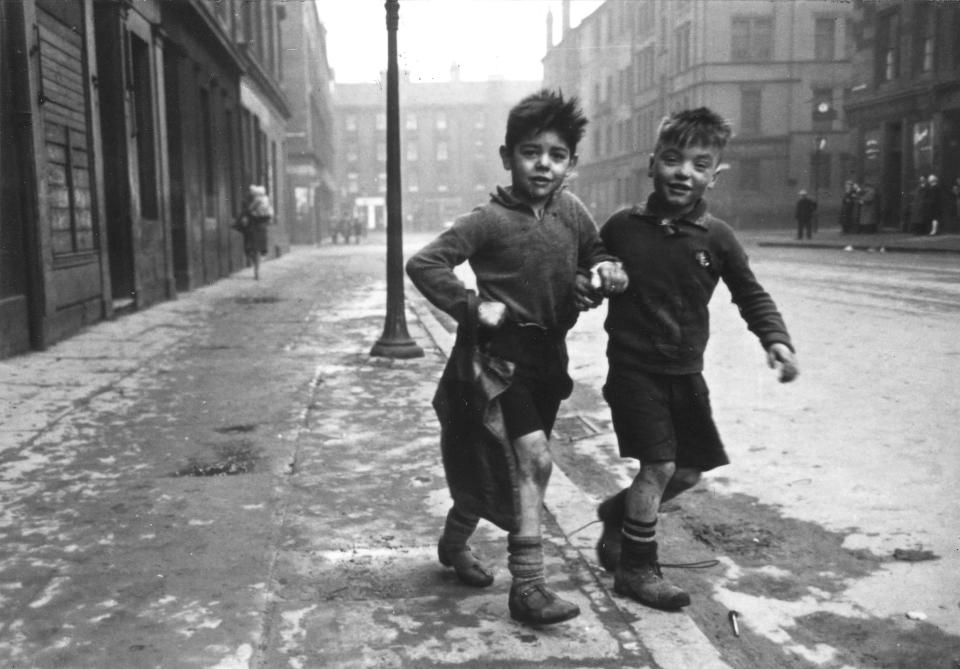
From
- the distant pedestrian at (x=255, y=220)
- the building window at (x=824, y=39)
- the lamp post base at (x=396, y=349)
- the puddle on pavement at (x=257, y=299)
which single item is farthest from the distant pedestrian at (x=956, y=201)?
the lamp post base at (x=396, y=349)

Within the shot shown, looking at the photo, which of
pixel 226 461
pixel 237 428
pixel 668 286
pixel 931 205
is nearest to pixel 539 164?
pixel 668 286

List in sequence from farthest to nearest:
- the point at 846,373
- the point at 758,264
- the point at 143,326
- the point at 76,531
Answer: the point at 758,264 → the point at 143,326 → the point at 846,373 → the point at 76,531

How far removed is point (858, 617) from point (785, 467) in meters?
1.65

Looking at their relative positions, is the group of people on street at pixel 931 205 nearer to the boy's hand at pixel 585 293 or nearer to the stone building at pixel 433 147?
the boy's hand at pixel 585 293

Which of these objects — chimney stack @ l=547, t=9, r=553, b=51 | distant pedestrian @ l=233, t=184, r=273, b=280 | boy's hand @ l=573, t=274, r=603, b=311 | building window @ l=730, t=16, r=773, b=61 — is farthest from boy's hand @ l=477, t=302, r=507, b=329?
chimney stack @ l=547, t=9, r=553, b=51

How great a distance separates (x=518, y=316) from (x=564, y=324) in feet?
0.56

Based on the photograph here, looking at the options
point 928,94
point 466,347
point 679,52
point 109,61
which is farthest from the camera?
point 679,52

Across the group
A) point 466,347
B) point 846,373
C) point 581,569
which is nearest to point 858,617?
point 581,569

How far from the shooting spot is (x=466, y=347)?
273 centimetres

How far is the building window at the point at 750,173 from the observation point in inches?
1791

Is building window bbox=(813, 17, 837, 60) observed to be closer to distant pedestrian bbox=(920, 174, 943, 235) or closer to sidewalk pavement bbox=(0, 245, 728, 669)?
distant pedestrian bbox=(920, 174, 943, 235)

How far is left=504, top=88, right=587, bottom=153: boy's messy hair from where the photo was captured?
8.95 feet

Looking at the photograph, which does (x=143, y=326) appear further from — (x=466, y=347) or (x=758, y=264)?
(x=758, y=264)

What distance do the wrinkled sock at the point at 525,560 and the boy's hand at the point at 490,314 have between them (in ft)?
2.07
